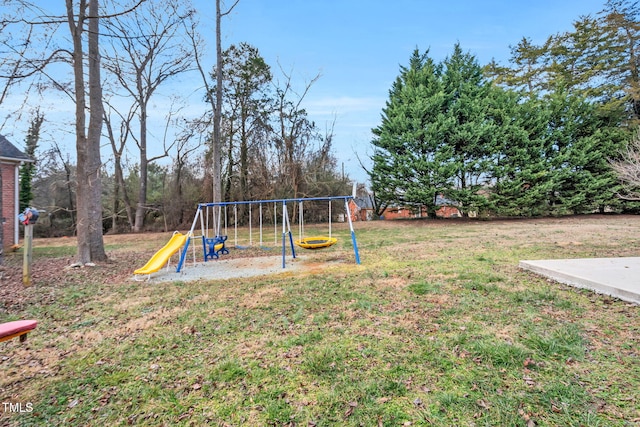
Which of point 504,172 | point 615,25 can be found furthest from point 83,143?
point 615,25

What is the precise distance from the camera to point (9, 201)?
33.2 feet

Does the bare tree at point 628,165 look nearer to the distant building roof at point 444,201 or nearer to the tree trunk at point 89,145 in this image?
the distant building roof at point 444,201

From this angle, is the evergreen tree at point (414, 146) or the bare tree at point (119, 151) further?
the bare tree at point (119, 151)

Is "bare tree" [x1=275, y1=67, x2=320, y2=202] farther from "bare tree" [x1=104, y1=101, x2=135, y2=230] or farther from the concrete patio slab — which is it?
the concrete patio slab

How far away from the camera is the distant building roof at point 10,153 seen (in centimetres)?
983

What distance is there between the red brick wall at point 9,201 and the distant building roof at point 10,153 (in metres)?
0.34

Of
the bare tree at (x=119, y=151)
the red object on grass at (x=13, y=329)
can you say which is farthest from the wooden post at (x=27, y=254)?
the bare tree at (x=119, y=151)

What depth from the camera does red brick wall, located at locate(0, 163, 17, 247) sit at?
9992 mm

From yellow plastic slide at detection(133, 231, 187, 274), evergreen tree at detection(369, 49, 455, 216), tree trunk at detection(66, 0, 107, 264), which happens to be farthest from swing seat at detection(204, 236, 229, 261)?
evergreen tree at detection(369, 49, 455, 216)

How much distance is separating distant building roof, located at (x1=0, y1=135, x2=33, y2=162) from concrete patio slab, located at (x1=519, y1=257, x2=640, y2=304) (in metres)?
14.5

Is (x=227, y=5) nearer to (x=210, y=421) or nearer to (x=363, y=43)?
(x=363, y=43)

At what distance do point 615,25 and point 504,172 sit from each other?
1164 cm

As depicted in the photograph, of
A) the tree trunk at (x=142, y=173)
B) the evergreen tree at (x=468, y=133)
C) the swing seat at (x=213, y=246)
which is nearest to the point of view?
the swing seat at (x=213, y=246)

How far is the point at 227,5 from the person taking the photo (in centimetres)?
1023
